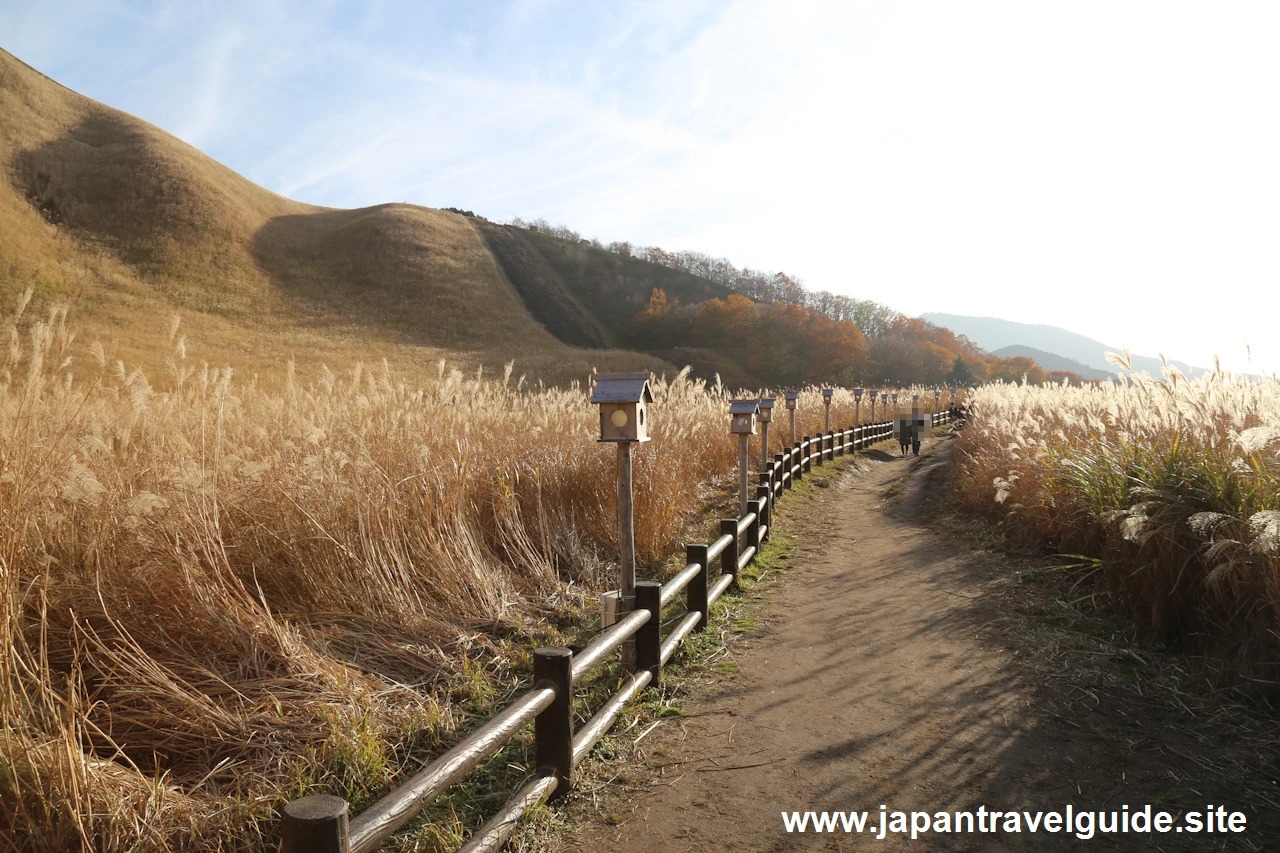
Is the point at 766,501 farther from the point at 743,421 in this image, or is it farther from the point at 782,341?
the point at 782,341

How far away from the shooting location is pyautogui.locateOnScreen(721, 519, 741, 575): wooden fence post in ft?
19.7

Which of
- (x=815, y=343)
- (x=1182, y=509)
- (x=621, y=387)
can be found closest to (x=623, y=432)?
(x=621, y=387)

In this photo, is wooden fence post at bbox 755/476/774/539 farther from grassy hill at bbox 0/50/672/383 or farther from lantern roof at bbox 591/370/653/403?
grassy hill at bbox 0/50/672/383

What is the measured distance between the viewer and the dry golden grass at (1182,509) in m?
3.58

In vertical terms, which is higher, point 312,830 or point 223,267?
point 223,267

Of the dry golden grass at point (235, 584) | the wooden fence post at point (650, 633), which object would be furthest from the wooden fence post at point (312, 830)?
the wooden fence post at point (650, 633)

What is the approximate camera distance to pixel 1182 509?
4.25m

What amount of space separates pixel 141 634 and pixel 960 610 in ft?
17.2

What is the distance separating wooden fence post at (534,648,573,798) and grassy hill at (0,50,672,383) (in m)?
29.3

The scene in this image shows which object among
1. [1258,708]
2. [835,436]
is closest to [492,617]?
[1258,708]

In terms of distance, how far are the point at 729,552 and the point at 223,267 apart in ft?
170

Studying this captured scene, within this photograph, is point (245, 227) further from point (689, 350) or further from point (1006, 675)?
point (1006, 675)

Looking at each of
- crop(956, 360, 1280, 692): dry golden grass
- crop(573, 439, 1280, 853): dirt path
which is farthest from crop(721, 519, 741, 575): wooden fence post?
crop(956, 360, 1280, 692): dry golden grass

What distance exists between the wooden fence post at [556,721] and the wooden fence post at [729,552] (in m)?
3.21
